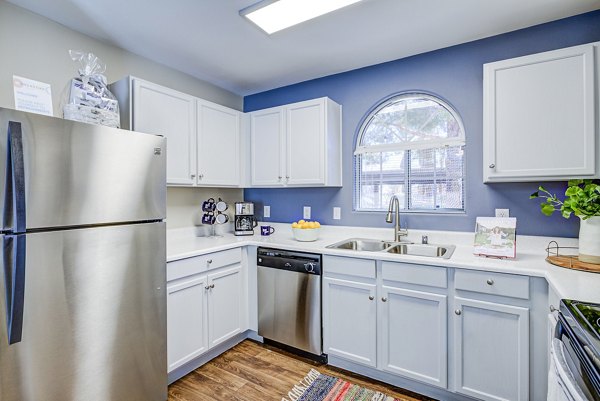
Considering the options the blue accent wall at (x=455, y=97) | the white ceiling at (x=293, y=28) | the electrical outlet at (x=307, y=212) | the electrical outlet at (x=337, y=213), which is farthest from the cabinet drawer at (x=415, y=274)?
the white ceiling at (x=293, y=28)

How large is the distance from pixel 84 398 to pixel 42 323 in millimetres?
457

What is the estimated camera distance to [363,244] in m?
2.62

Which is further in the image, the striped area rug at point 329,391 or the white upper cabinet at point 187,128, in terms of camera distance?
the white upper cabinet at point 187,128

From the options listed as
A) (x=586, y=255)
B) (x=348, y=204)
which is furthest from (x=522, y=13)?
(x=348, y=204)

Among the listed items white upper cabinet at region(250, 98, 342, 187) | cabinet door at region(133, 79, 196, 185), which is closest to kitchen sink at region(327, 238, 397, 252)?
white upper cabinet at region(250, 98, 342, 187)

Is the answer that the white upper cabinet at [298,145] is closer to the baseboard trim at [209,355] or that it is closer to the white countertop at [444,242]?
the white countertop at [444,242]

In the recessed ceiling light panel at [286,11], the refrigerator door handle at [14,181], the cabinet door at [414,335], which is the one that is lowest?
the cabinet door at [414,335]

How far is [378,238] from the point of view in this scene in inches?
103

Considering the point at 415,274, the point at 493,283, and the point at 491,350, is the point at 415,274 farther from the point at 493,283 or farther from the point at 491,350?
the point at 491,350

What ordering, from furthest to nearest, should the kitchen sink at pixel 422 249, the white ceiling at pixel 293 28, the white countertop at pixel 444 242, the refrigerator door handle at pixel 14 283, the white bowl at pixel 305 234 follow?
the white bowl at pixel 305 234 < the kitchen sink at pixel 422 249 < the white ceiling at pixel 293 28 < the white countertop at pixel 444 242 < the refrigerator door handle at pixel 14 283

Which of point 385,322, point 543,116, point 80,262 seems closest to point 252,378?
point 385,322

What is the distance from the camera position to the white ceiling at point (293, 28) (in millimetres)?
1831

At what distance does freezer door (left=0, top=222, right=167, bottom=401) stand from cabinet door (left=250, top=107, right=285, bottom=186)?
1335 millimetres

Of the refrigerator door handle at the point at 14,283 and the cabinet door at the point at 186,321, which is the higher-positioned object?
the refrigerator door handle at the point at 14,283
